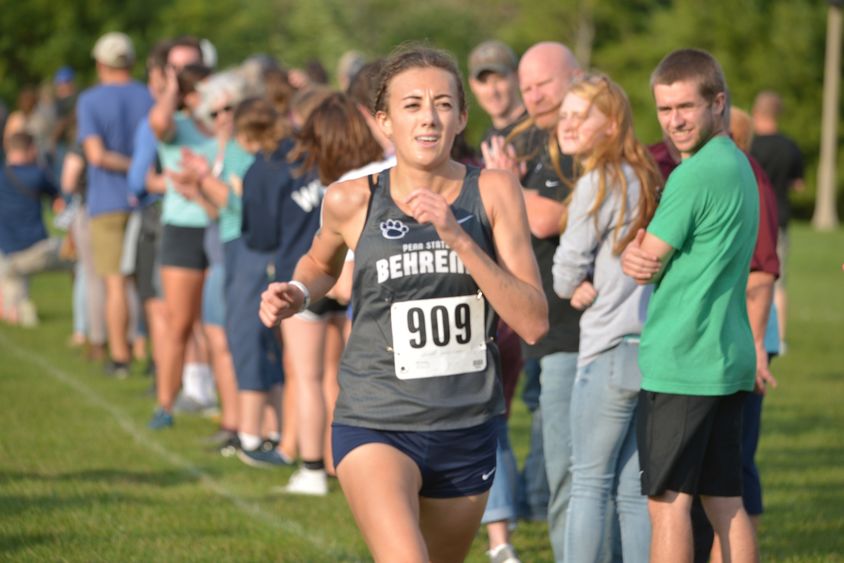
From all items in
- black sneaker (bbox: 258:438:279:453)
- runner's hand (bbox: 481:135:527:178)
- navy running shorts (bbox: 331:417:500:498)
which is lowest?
black sneaker (bbox: 258:438:279:453)

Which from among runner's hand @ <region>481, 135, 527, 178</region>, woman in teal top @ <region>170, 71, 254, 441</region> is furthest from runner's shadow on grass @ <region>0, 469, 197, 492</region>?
runner's hand @ <region>481, 135, 527, 178</region>

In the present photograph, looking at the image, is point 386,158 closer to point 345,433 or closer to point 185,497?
point 185,497

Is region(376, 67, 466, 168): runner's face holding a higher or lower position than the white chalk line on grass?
higher

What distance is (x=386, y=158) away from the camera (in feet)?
26.6

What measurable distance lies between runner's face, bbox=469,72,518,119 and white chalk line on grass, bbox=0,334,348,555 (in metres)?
2.44

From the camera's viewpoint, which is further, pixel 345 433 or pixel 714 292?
pixel 714 292

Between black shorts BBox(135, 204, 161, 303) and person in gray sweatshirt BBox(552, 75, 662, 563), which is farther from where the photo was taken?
black shorts BBox(135, 204, 161, 303)

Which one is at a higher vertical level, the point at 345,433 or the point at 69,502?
the point at 345,433

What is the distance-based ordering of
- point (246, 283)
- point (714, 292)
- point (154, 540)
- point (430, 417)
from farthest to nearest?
point (246, 283)
point (154, 540)
point (714, 292)
point (430, 417)

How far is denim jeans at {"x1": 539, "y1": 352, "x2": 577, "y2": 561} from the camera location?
637 centimetres

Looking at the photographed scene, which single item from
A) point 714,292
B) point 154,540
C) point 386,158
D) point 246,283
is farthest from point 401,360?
point 246,283

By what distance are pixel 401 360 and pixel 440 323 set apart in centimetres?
17

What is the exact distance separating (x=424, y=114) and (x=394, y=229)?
0.36m

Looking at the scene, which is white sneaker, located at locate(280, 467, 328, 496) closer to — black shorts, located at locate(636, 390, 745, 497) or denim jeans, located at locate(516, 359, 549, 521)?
denim jeans, located at locate(516, 359, 549, 521)
